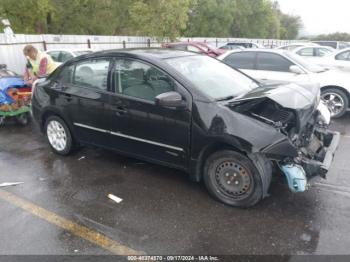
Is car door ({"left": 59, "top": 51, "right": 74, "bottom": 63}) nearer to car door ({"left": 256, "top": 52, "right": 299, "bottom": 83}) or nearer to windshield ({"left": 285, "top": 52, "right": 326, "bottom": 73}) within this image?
car door ({"left": 256, "top": 52, "right": 299, "bottom": 83})

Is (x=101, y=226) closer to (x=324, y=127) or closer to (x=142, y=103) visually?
(x=142, y=103)

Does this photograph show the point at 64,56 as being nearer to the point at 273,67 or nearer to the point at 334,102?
the point at 273,67

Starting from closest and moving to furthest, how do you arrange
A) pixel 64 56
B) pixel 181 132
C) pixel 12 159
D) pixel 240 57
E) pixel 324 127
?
pixel 181 132 < pixel 324 127 < pixel 12 159 < pixel 240 57 < pixel 64 56

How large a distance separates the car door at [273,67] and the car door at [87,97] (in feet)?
14.4

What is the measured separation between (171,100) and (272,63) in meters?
4.95

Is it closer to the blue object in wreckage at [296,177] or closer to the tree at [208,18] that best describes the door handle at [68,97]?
the blue object in wreckage at [296,177]

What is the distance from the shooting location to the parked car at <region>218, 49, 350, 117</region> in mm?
7531

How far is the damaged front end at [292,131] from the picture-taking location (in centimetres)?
346

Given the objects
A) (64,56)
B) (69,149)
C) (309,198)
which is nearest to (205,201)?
(309,198)

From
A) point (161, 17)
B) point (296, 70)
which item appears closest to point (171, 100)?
point (296, 70)

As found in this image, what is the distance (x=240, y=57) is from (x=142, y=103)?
16.1 ft

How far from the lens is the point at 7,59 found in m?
13.7

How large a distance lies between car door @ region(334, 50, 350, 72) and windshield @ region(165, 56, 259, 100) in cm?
450

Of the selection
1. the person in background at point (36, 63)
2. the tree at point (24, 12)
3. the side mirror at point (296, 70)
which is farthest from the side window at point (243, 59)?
the tree at point (24, 12)
